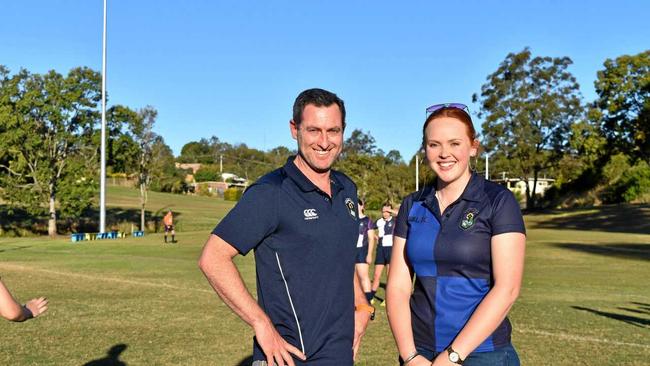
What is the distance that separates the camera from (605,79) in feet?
171

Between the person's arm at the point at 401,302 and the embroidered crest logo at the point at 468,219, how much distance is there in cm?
40

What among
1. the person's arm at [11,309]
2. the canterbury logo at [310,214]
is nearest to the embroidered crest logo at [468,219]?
the canterbury logo at [310,214]

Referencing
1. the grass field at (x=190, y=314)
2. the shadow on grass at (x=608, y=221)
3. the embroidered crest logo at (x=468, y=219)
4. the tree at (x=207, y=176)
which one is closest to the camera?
the embroidered crest logo at (x=468, y=219)

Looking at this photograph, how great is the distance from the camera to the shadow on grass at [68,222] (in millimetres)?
51906

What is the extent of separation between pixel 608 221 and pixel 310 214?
58.8 meters

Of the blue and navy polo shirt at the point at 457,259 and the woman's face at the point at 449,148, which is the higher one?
the woman's face at the point at 449,148

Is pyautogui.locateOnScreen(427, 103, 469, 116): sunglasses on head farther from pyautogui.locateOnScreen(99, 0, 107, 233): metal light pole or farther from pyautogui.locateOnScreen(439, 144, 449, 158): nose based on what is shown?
pyautogui.locateOnScreen(99, 0, 107, 233): metal light pole

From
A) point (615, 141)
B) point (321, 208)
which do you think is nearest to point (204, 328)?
point (321, 208)

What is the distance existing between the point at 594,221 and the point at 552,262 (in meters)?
33.2

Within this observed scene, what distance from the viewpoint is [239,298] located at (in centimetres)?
349

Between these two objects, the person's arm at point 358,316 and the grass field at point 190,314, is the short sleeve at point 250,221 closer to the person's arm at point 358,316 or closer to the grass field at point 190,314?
the person's arm at point 358,316

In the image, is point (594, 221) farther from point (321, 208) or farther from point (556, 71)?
point (321, 208)

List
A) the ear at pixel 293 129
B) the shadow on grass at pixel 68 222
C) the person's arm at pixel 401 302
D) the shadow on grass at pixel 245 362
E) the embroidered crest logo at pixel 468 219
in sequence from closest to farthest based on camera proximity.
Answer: the embroidered crest logo at pixel 468 219, the person's arm at pixel 401 302, the ear at pixel 293 129, the shadow on grass at pixel 245 362, the shadow on grass at pixel 68 222

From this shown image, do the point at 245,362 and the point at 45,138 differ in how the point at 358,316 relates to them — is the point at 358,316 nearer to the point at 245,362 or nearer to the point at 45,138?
the point at 245,362
